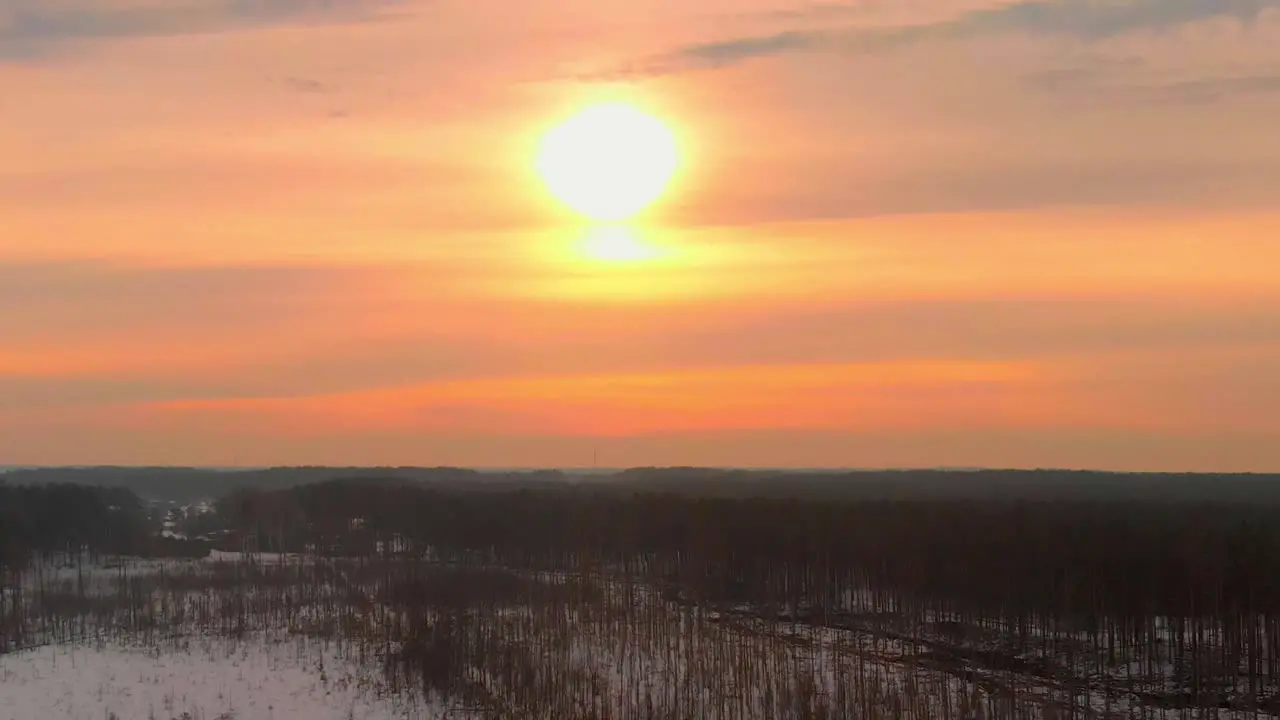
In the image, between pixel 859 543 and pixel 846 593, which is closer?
pixel 859 543

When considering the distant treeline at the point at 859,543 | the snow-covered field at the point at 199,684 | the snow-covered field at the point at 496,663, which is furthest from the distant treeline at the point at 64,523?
the snow-covered field at the point at 199,684

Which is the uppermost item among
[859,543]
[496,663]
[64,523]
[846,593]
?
[64,523]

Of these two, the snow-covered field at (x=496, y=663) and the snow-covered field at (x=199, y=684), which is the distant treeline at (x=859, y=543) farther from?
the snow-covered field at (x=199, y=684)

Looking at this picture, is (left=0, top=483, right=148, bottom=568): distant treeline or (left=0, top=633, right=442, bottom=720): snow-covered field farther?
(left=0, top=483, right=148, bottom=568): distant treeline

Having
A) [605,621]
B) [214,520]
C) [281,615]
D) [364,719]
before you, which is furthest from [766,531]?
[214,520]

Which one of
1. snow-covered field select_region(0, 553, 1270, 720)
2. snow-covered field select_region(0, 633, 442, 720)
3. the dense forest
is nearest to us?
snow-covered field select_region(0, 633, 442, 720)

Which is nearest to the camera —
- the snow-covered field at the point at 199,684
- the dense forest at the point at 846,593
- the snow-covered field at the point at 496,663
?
the snow-covered field at the point at 199,684

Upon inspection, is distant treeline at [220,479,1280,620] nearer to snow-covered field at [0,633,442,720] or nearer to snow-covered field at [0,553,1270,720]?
snow-covered field at [0,553,1270,720]

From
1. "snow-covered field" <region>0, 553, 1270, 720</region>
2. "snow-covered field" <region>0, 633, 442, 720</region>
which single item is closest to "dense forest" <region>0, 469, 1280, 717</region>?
"snow-covered field" <region>0, 553, 1270, 720</region>

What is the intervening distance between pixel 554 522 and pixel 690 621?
3808cm

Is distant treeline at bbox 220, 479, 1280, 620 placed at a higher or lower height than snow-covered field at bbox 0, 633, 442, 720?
higher

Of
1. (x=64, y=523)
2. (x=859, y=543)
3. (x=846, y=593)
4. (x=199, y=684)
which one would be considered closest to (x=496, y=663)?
(x=199, y=684)

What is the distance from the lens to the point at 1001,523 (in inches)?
2322

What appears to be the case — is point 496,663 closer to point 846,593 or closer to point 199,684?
point 199,684
